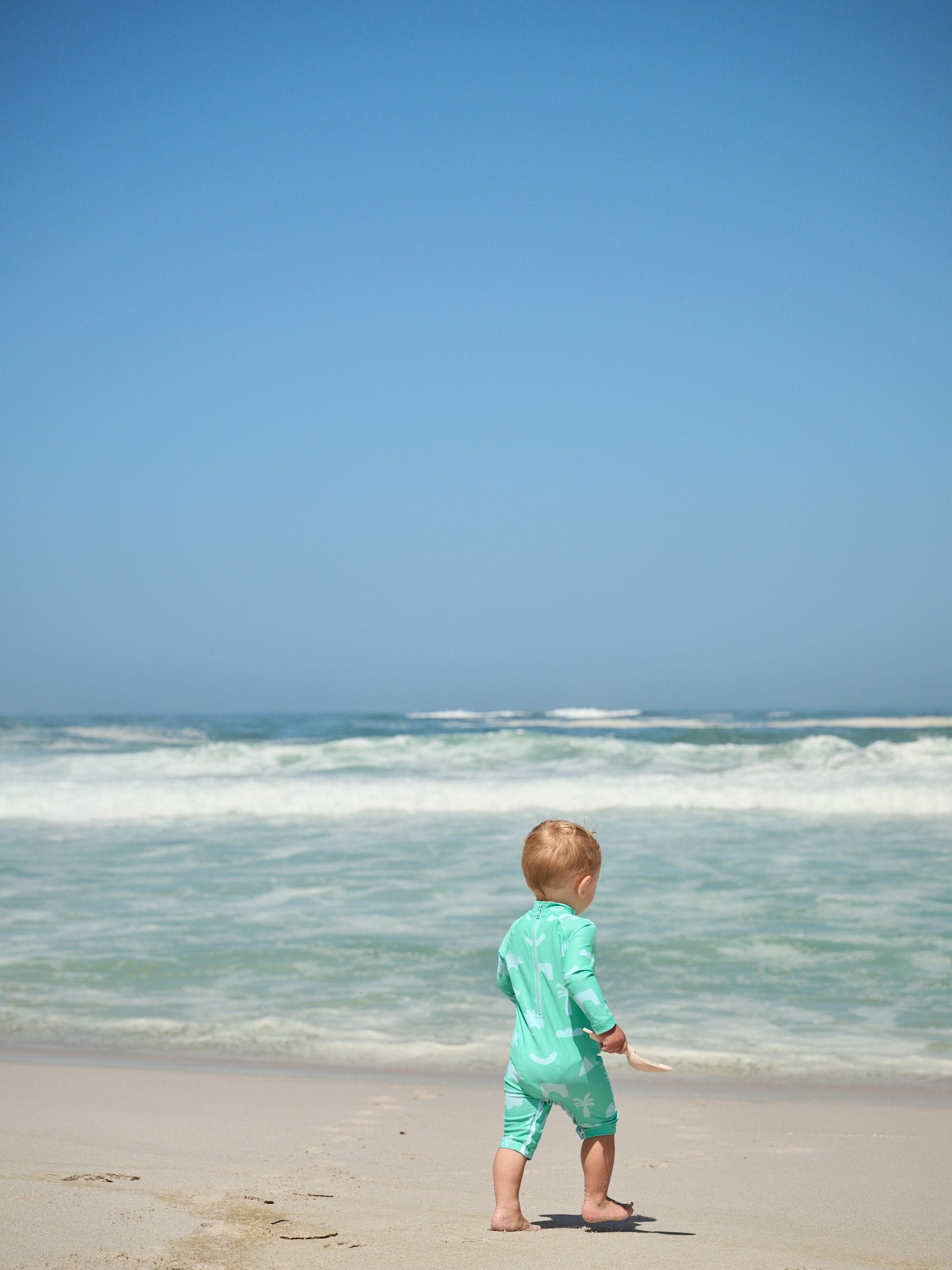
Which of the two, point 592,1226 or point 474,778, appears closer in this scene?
point 592,1226

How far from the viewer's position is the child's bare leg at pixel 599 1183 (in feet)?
9.02

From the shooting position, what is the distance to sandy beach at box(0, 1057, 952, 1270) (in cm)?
248

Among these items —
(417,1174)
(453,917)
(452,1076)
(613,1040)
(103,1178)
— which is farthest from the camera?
(453,917)

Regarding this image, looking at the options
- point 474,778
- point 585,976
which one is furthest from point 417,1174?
point 474,778

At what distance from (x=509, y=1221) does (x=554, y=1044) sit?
439 mm

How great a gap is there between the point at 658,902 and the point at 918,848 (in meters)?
3.99

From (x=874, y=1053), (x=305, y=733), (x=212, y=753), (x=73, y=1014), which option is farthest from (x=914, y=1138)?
(x=305, y=733)

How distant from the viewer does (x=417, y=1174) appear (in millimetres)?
3355

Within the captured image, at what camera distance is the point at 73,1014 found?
17.7 ft

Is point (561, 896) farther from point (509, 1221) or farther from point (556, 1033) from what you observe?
point (509, 1221)

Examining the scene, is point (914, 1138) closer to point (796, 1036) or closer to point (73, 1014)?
point (796, 1036)

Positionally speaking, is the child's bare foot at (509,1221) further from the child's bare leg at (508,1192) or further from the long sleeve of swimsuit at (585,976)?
the long sleeve of swimsuit at (585,976)

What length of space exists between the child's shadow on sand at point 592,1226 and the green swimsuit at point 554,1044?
0.21 meters

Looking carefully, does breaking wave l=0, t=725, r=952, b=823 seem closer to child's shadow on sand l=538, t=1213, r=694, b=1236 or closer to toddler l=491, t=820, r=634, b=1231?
child's shadow on sand l=538, t=1213, r=694, b=1236
